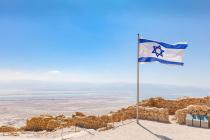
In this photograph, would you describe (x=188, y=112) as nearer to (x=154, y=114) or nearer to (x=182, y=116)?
(x=182, y=116)

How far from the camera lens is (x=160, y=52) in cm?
1917

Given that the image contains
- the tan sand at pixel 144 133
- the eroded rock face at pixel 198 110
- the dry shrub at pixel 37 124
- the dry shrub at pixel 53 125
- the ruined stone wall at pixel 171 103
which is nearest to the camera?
the tan sand at pixel 144 133

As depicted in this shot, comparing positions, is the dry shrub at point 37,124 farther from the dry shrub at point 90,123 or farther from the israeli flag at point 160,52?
the israeli flag at point 160,52

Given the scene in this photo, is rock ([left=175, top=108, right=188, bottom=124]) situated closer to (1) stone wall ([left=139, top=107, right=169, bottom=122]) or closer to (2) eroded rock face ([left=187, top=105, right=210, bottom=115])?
(2) eroded rock face ([left=187, top=105, right=210, bottom=115])

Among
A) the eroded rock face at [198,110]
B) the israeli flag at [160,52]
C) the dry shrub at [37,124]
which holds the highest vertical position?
the israeli flag at [160,52]

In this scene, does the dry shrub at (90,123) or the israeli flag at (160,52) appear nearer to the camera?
the israeli flag at (160,52)

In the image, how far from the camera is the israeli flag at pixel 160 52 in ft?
62.8

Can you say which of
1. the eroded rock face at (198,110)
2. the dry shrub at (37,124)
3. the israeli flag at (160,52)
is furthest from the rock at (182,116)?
the dry shrub at (37,124)

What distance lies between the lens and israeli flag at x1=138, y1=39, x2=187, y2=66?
19.1 metres

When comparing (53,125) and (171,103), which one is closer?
(53,125)

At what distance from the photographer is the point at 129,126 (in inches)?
708

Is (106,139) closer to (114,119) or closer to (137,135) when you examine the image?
(137,135)

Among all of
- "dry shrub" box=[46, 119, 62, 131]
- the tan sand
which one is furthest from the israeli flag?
"dry shrub" box=[46, 119, 62, 131]

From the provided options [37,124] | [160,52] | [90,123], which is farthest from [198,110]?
[37,124]
